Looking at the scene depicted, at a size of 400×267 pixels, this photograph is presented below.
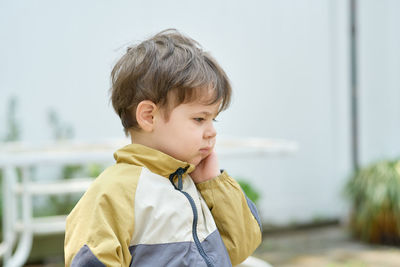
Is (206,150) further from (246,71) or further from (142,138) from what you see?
(246,71)

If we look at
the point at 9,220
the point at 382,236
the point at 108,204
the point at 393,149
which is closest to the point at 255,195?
the point at 382,236

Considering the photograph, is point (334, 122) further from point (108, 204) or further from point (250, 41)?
point (108, 204)

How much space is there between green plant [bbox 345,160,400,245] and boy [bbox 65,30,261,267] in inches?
106

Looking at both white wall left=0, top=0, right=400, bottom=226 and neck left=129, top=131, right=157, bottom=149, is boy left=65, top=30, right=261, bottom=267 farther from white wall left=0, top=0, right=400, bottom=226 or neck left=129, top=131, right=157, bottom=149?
white wall left=0, top=0, right=400, bottom=226

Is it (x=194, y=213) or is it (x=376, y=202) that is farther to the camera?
(x=376, y=202)

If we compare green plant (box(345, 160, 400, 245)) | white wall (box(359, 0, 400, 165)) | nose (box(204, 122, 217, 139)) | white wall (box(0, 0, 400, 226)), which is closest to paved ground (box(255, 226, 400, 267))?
green plant (box(345, 160, 400, 245))

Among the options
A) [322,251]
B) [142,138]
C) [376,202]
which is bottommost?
[322,251]

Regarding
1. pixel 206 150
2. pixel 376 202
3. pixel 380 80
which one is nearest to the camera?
pixel 206 150

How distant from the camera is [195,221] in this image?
0.93 metres

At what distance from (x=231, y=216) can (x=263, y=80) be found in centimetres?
305

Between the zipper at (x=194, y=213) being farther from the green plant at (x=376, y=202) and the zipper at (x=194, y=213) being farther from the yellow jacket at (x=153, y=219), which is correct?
the green plant at (x=376, y=202)

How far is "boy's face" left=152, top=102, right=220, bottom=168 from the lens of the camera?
96 centimetres

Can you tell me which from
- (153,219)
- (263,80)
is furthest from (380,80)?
(153,219)

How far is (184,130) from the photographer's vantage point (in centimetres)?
97
